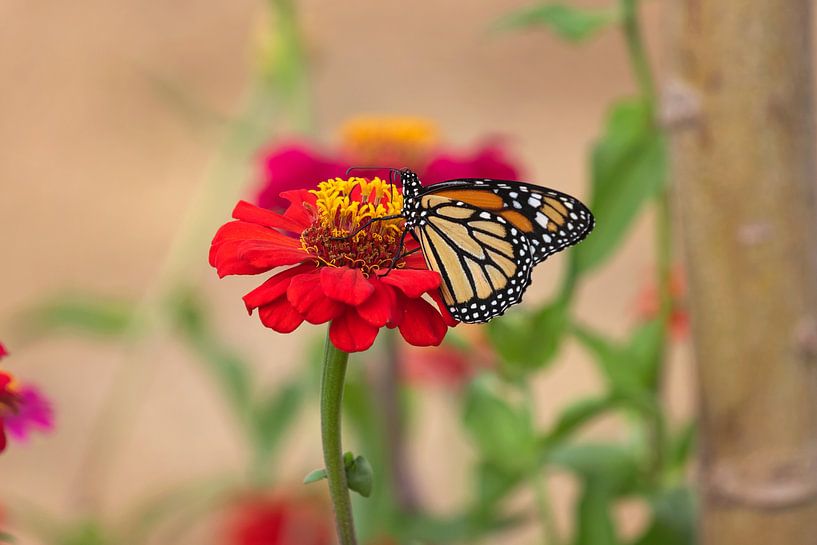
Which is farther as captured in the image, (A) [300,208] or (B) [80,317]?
(B) [80,317]

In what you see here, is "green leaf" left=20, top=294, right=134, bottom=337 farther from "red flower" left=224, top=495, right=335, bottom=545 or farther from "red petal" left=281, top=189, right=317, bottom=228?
"red petal" left=281, top=189, right=317, bottom=228

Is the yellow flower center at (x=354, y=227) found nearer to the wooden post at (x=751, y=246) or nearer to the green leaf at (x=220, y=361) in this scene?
the wooden post at (x=751, y=246)

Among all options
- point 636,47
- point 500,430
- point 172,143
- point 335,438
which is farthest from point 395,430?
point 172,143

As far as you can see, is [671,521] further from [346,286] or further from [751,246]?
[346,286]

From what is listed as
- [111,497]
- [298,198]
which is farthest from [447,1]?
[298,198]

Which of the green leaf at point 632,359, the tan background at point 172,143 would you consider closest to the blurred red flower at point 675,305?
the green leaf at point 632,359
